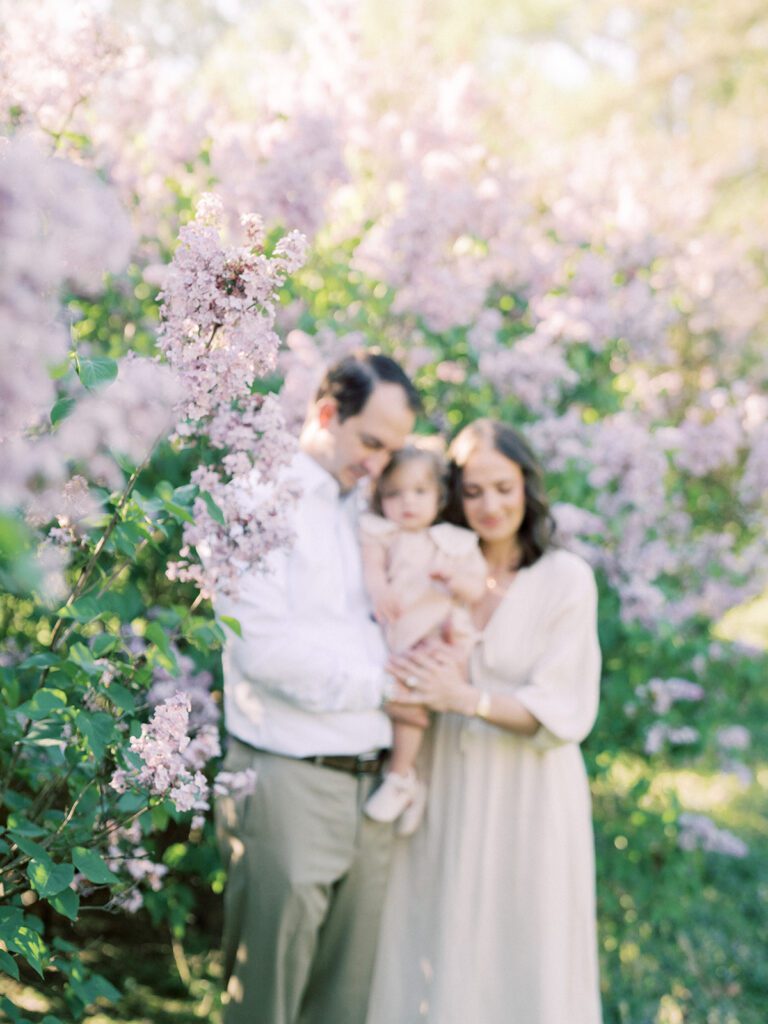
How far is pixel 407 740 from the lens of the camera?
304 cm

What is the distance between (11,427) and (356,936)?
2318 millimetres

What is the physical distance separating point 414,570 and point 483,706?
43 cm

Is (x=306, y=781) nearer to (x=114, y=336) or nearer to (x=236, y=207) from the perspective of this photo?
(x=114, y=336)

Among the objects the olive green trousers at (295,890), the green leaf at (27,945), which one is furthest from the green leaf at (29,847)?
the olive green trousers at (295,890)

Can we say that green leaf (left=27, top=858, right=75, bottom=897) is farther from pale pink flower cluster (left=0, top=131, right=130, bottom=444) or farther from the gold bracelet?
the gold bracelet

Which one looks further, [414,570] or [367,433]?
[414,570]

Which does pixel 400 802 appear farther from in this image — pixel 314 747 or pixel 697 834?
pixel 697 834

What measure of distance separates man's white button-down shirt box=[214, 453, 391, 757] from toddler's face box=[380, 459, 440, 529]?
0.78ft

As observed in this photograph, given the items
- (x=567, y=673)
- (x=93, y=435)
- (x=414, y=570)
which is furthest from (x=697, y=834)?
(x=93, y=435)

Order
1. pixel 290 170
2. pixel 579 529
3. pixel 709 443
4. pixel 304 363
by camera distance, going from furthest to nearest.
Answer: pixel 709 443 → pixel 579 529 → pixel 290 170 → pixel 304 363

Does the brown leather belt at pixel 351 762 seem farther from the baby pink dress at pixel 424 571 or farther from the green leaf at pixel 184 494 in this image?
the green leaf at pixel 184 494

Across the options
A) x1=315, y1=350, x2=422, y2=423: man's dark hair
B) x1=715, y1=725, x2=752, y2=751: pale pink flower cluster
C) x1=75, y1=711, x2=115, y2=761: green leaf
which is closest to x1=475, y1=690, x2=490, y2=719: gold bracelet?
x1=315, y1=350, x2=422, y2=423: man's dark hair

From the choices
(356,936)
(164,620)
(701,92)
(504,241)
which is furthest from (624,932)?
(701,92)

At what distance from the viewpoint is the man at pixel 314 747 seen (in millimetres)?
2725
